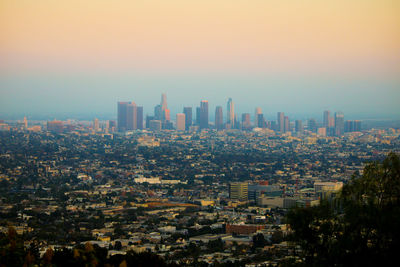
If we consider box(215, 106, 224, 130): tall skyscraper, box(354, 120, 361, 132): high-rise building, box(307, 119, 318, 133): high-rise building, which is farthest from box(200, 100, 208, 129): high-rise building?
box(354, 120, 361, 132): high-rise building

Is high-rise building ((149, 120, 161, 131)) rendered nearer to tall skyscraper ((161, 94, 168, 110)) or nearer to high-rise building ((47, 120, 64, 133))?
tall skyscraper ((161, 94, 168, 110))

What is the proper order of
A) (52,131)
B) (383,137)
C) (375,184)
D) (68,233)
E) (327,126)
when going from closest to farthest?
(375,184)
(68,233)
(383,137)
(52,131)
(327,126)

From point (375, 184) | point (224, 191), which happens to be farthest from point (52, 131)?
point (375, 184)

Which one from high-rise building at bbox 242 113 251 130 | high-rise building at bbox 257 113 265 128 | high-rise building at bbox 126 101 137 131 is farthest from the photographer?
high-rise building at bbox 257 113 265 128

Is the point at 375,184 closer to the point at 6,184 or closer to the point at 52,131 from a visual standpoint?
the point at 6,184

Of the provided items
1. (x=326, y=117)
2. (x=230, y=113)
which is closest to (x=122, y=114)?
(x=230, y=113)

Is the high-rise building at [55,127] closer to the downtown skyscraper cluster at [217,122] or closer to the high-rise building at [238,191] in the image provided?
the downtown skyscraper cluster at [217,122]

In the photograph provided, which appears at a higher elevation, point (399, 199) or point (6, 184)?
point (399, 199)
